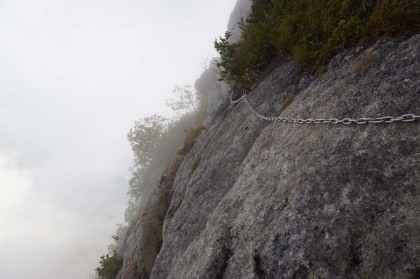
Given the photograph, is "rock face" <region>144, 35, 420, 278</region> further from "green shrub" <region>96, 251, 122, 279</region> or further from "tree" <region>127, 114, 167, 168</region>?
"tree" <region>127, 114, 167, 168</region>

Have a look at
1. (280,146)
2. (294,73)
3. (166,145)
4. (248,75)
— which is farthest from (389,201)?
(166,145)

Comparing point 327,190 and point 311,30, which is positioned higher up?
point 311,30

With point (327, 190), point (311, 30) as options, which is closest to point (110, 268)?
point (327, 190)

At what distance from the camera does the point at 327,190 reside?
3.60 metres

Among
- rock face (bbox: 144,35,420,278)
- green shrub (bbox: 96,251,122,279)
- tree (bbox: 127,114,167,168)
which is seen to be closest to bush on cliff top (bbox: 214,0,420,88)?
rock face (bbox: 144,35,420,278)

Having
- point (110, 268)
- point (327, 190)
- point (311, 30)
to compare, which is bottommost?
point (110, 268)

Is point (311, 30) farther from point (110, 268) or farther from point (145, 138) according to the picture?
point (145, 138)

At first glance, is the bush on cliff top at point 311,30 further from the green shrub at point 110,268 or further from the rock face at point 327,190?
the green shrub at point 110,268

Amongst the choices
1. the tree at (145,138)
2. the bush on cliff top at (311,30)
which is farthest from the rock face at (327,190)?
the tree at (145,138)

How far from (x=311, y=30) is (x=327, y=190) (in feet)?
12.5

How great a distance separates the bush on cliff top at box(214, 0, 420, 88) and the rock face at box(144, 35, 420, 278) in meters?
0.29

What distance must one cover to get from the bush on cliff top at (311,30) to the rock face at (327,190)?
0.96 feet

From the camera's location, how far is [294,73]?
21.9ft

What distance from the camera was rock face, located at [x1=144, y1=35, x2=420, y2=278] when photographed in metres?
2.90
